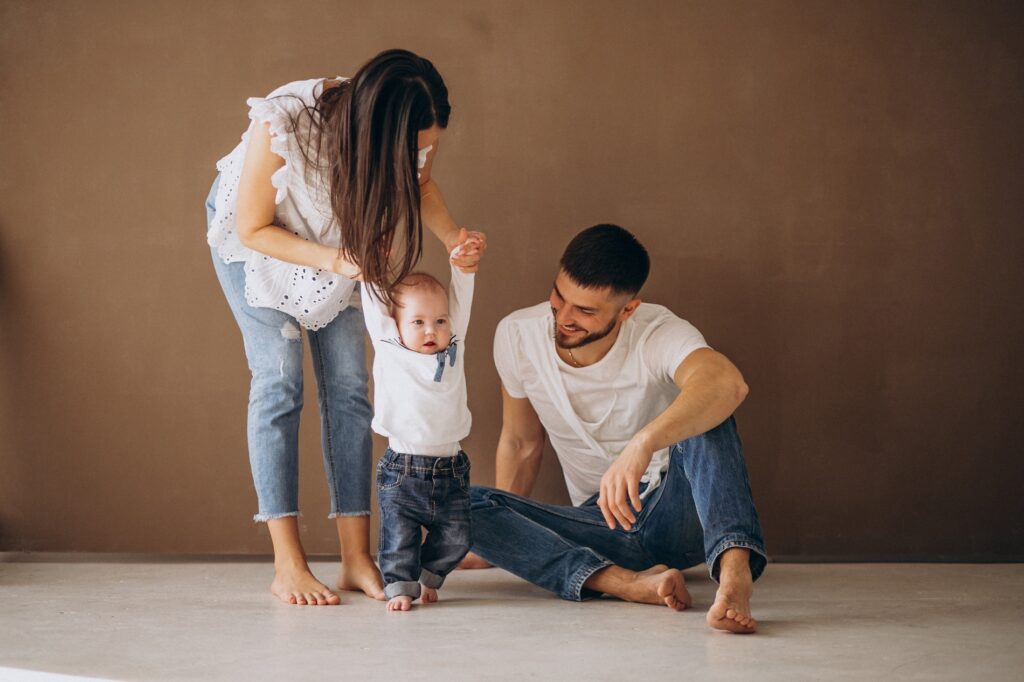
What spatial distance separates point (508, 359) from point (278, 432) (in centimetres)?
56

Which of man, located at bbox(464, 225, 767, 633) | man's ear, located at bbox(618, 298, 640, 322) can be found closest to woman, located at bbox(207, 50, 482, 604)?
man, located at bbox(464, 225, 767, 633)

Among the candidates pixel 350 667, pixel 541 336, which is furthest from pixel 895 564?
pixel 350 667

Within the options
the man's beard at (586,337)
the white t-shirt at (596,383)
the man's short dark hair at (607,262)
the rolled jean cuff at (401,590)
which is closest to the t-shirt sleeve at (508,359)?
the white t-shirt at (596,383)

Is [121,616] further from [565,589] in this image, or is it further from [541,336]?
[541,336]

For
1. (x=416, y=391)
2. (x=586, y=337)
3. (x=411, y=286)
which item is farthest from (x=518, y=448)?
(x=411, y=286)

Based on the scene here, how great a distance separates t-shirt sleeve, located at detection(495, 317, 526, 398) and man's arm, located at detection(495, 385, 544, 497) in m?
0.03

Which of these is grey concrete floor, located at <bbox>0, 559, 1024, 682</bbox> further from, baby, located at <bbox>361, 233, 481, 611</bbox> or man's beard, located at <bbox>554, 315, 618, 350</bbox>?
man's beard, located at <bbox>554, 315, 618, 350</bbox>

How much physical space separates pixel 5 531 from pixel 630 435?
166 cm

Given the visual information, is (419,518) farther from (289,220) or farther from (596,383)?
(289,220)

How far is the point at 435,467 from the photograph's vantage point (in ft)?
6.88

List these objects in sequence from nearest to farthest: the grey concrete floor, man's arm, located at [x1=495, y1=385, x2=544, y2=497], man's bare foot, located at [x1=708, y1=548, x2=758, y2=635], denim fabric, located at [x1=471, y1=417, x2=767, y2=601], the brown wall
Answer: the grey concrete floor, man's bare foot, located at [x1=708, y1=548, x2=758, y2=635], denim fabric, located at [x1=471, y1=417, x2=767, y2=601], man's arm, located at [x1=495, y1=385, x2=544, y2=497], the brown wall

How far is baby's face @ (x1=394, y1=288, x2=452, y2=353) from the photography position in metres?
2.09

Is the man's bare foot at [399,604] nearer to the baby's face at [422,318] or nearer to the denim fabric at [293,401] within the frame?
the denim fabric at [293,401]

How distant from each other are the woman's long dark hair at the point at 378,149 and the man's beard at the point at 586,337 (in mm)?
463
